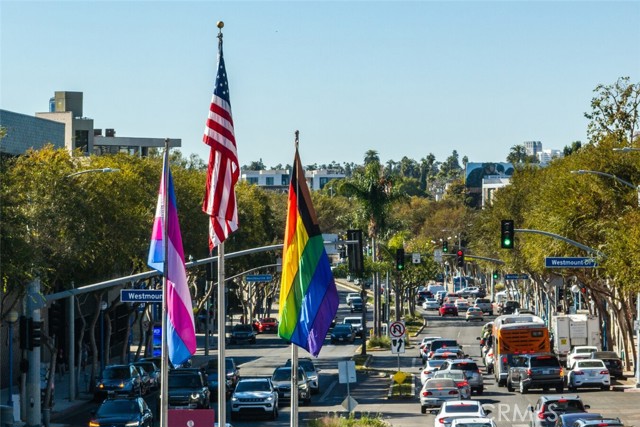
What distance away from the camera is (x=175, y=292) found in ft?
80.6

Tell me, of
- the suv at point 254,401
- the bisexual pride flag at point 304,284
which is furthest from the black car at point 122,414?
the bisexual pride flag at point 304,284

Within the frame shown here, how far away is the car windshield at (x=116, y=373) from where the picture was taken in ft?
183

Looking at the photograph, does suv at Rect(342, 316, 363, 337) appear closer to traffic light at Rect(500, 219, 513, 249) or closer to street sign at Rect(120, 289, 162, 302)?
traffic light at Rect(500, 219, 513, 249)

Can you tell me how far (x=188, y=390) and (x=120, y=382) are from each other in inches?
268

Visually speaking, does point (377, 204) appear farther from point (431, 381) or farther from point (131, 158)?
point (431, 381)

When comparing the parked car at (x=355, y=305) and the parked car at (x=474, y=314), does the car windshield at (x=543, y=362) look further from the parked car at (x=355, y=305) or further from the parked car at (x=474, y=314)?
the parked car at (x=355, y=305)

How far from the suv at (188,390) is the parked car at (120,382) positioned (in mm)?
4710

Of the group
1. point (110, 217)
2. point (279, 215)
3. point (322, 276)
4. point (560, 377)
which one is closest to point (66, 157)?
point (110, 217)

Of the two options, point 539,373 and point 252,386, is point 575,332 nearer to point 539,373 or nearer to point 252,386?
point 539,373

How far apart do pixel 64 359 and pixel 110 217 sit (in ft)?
72.6

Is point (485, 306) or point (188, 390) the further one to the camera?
point (485, 306)

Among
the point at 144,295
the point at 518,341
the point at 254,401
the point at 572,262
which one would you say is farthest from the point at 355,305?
the point at 144,295

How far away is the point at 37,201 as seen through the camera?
47.5 metres

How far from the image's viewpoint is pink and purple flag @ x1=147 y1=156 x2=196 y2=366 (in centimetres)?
2430
